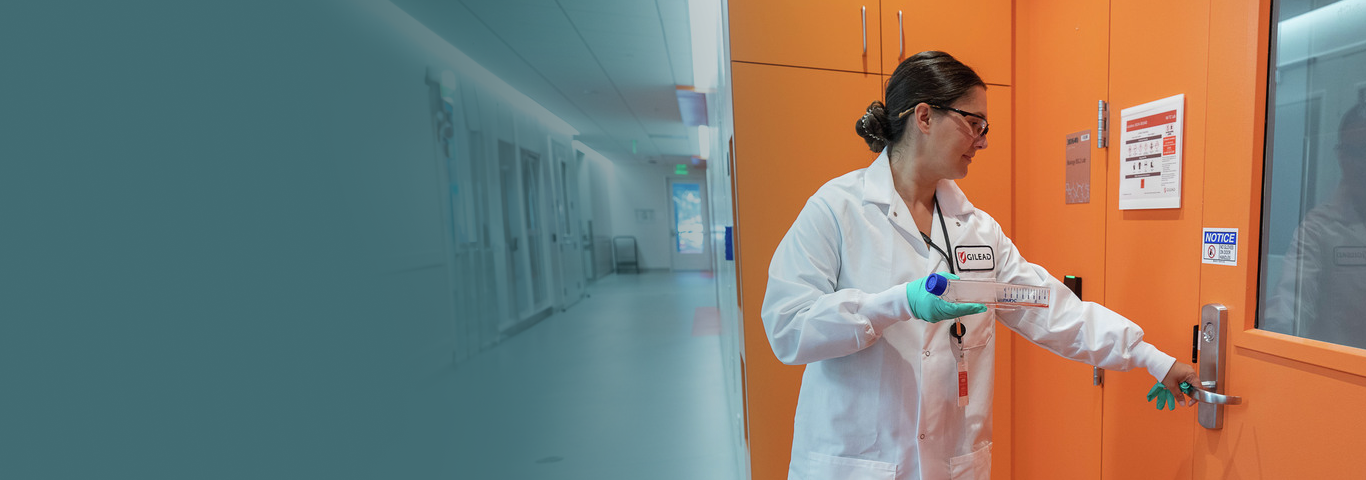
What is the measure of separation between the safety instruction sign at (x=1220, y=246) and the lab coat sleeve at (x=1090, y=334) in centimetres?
Answer: 26

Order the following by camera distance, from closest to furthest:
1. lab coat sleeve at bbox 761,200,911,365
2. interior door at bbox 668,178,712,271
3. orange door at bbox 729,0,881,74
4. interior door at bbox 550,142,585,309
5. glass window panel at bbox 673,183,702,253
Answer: lab coat sleeve at bbox 761,200,911,365
orange door at bbox 729,0,881,74
interior door at bbox 550,142,585,309
interior door at bbox 668,178,712,271
glass window panel at bbox 673,183,702,253

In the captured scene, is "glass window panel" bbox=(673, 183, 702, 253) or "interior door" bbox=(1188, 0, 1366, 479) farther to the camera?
"glass window panel" bbox=(673, 183, 702, 253)

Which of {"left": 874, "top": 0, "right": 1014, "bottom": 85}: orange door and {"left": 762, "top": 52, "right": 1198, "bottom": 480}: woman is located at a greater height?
{"left": 874, "top": 0, "right": 1014, "bottom": 85}: orange door

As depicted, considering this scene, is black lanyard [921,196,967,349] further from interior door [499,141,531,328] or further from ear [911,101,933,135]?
interior door [499,141,531,328]

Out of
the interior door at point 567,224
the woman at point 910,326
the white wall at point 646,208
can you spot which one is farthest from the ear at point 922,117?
the white wall at point 646,208

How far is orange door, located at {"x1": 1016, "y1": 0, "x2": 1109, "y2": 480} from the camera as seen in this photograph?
1.25 meters

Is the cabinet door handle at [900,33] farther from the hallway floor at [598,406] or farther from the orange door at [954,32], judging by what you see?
the hallway floor at [598,406]

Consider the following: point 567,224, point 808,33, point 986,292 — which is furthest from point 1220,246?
point 567,224

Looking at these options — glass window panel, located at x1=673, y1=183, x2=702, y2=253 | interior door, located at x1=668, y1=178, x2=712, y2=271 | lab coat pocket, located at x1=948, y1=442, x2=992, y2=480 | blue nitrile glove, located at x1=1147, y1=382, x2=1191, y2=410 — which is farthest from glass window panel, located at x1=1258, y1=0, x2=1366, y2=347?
glass window panel, located at x1=673, y1=183, x2=702, y2=253

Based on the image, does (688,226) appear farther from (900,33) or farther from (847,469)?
(847,469)

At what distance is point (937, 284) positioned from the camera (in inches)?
25.2

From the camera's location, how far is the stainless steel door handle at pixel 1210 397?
2.98 feet

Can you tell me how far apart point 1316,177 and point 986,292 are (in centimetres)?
79

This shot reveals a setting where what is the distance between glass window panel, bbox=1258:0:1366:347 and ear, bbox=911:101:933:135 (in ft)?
2.30
